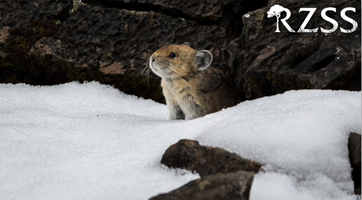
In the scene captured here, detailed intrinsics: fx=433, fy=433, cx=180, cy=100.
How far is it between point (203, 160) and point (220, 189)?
0.84 meters

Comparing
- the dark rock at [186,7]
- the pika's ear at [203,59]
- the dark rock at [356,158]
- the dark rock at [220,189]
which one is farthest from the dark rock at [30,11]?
the dark rock at [356,158]

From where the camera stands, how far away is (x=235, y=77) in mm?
5984

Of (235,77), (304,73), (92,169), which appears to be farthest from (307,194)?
(235,77)

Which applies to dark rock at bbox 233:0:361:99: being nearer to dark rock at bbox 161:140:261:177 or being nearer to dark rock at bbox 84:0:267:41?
dark rock at bbox 84:0:267:41

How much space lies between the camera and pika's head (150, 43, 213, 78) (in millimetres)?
5398

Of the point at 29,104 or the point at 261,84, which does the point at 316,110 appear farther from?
the point at 29,104

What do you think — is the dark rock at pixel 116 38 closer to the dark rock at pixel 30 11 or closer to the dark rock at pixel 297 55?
the dark rock at pixel 30 11

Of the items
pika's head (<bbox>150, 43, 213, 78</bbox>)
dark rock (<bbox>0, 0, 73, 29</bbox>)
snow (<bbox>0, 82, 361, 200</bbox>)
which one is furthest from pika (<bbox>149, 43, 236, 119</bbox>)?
dark rock (<bbox>0, 0, 73, 29</bbox>)

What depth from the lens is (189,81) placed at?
5.46 meters

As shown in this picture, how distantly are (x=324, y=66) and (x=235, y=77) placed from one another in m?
1.37

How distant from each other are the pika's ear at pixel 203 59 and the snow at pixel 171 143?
42.6 inches

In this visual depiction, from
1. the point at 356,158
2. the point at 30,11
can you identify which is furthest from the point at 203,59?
the point at 30,11

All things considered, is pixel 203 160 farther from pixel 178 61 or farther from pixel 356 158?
pixel 178 61

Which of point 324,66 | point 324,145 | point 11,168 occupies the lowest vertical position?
point 11,168
